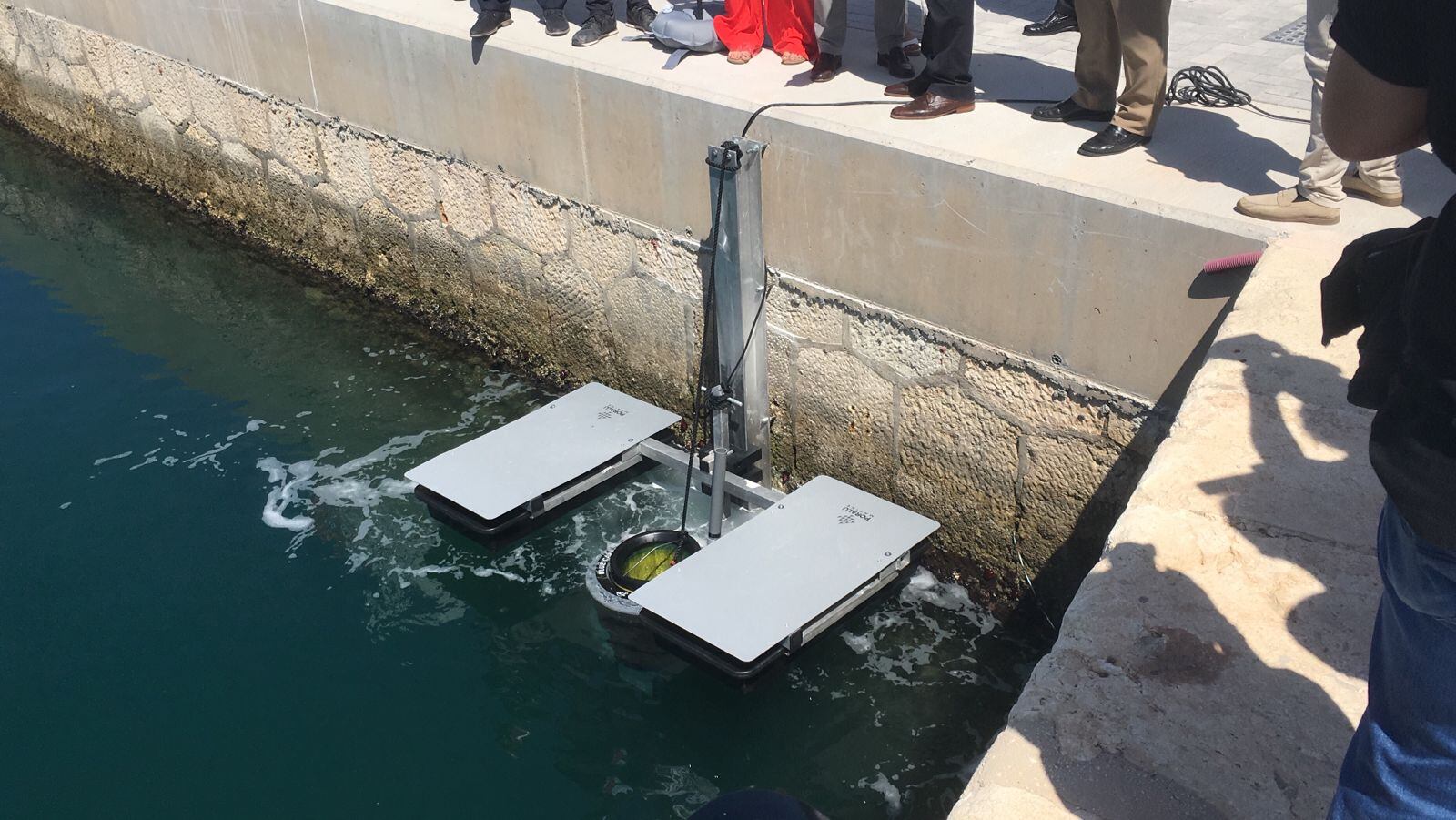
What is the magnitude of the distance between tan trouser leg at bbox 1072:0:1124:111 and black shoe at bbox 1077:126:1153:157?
32cm

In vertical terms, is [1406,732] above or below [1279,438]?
above

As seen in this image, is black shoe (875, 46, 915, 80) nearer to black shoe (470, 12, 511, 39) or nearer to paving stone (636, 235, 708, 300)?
paving stone (636, 235, 708, 300)

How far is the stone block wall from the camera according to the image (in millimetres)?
4363

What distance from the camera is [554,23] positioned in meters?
5.82

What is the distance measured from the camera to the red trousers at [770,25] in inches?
213

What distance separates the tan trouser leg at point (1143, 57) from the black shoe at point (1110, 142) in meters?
0.02

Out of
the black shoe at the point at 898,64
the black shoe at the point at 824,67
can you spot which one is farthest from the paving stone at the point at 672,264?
the black shoe at the point at 898,64

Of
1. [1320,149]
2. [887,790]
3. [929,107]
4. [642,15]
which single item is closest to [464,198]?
[642,15]

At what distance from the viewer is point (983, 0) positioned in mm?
6586

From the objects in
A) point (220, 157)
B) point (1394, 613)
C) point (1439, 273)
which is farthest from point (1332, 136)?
point (220, 157)

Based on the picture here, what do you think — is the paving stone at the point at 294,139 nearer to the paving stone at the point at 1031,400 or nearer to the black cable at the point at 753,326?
the black cable at the point at 753,326

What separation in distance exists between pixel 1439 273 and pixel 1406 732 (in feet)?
1.86

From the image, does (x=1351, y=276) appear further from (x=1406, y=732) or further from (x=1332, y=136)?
(x=1406, y=732)

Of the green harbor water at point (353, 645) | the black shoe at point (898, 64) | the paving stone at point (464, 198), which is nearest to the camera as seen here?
the green harbor water at point (353, 645)
